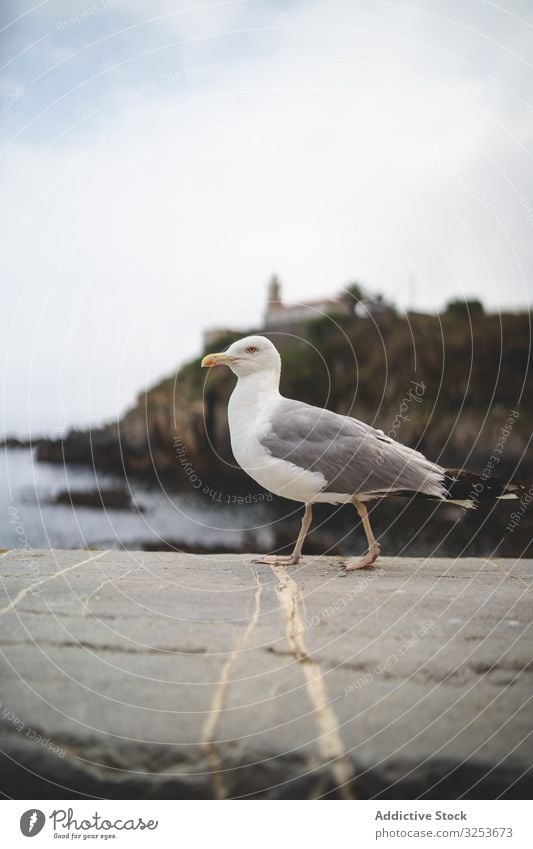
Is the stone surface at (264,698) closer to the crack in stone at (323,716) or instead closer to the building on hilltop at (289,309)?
the crack in stone at (323,716)

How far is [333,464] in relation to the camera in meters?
3.20

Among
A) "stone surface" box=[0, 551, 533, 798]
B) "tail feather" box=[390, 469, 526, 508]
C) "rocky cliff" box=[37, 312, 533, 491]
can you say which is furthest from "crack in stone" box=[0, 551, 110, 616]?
"rocky cliff" box=[37, 312, 533, 491]

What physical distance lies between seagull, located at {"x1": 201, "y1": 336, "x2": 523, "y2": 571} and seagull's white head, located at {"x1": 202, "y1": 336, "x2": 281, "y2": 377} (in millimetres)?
23

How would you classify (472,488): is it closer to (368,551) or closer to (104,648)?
(368,551)

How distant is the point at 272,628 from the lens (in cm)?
228

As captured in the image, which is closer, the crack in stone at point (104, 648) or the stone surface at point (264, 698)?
the stone surface at point (264, 698)

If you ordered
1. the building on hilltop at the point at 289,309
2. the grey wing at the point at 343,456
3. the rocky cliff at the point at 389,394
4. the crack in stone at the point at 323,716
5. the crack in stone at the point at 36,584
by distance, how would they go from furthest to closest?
the rocky cliff at the point at 389,394, the building on hilltop at the point at 289,309, the grey wing at the point at 343,456, the crack in stone at the point at 36,584, the crack in stone at the point at 323,716

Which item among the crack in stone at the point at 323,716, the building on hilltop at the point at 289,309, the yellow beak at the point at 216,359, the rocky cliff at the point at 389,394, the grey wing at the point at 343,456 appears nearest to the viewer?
the crack in stone at the point at 323,716

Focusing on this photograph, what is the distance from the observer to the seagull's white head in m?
3.40

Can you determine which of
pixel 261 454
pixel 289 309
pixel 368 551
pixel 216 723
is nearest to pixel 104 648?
pixel 216 723

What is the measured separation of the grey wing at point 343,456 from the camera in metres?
3.19

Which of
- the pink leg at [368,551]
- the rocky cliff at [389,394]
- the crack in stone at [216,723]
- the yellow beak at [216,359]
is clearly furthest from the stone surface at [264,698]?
the rocky cliff at [389,394]

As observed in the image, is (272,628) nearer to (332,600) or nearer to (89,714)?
(332,600)
